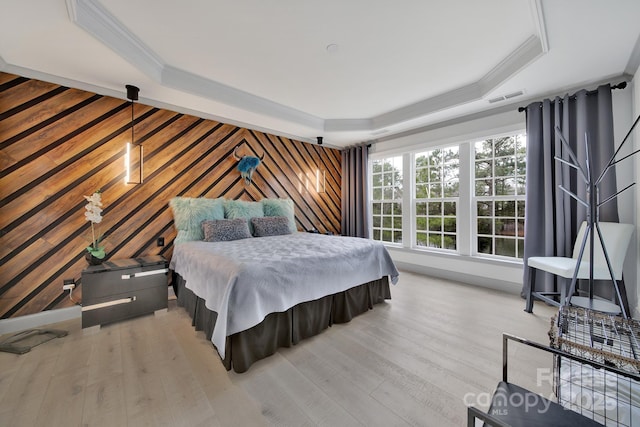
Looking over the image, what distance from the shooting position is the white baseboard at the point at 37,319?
2.22m

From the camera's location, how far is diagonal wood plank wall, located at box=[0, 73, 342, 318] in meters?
2.31

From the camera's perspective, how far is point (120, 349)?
1960 mm

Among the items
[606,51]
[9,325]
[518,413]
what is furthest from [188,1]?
[606,51]

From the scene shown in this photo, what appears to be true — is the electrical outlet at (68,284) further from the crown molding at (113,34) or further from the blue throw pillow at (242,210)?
the crown molding at (113,34)

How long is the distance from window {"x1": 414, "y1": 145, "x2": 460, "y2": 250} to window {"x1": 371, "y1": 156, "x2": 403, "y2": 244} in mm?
370

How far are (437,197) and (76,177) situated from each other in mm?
4828

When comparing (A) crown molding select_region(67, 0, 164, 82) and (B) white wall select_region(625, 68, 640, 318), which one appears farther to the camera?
(B) white wall select_region(625, 68, 640, 318)

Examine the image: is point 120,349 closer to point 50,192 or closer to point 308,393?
point 308,393

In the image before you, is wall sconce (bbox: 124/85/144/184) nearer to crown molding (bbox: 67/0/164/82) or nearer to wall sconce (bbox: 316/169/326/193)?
crown molding (bbox: 67/0/164/82)

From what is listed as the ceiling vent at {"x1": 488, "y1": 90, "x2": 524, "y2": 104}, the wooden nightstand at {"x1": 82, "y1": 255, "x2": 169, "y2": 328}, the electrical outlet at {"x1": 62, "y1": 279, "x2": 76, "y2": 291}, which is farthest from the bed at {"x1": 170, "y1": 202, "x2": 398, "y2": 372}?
the ceiling vent at {"x1": 488, "y1": 90, "x2": 524, "y2": 104}

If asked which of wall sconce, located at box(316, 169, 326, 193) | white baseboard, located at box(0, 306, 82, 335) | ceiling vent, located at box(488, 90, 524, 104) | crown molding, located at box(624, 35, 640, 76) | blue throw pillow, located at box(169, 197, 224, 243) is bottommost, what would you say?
white baseboard, located at box(0, 306, 82, 335)

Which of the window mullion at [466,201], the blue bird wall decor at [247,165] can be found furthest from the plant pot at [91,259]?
the window mullion at [466,201]

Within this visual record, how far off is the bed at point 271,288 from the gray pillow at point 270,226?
0.49 m

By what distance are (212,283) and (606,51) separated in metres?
3.85
